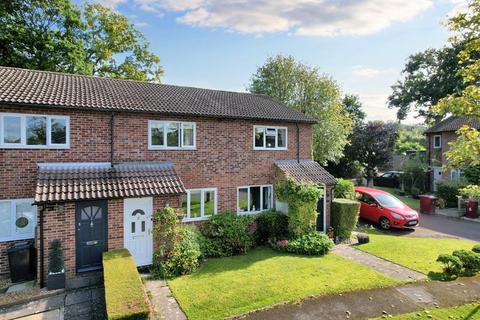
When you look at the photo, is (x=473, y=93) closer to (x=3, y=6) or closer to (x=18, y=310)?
(x=18, y=310)

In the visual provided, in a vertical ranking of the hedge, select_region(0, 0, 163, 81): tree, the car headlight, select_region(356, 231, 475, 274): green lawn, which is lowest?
select_region(356, 231, 475, 274): green lawn

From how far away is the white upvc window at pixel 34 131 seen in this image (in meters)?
9.78

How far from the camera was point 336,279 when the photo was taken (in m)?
9.66

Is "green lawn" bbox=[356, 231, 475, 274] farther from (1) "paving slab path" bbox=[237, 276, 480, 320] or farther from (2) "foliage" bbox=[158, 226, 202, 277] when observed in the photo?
(2) "foliage" bbox=[158, 226, 202, 277]

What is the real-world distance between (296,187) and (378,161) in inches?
888

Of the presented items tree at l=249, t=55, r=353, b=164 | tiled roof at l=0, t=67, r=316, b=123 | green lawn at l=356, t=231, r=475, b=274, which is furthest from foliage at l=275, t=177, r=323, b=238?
tree at l=249, t=55, r=353, b=164

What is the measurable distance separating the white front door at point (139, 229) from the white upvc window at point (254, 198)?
14.8ft

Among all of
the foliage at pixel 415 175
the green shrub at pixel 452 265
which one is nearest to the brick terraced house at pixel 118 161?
the green shrub at pixel 452 265

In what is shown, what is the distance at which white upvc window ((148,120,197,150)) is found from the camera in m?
12.2

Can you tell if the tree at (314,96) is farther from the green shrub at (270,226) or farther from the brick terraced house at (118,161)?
the green shrub at (270,226)

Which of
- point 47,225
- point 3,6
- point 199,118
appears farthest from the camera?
point 3,6

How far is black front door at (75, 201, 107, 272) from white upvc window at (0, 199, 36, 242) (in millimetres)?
1829

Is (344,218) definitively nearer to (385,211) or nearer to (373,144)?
(385,211)

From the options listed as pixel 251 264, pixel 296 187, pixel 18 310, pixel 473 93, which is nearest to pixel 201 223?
pixel 251 264
